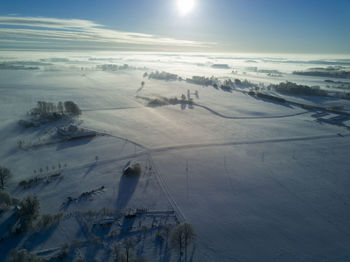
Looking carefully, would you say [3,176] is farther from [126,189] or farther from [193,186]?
[193,186]

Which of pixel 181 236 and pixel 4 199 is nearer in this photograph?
pixel 181 236

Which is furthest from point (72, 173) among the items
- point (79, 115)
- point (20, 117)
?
point (20, 117)

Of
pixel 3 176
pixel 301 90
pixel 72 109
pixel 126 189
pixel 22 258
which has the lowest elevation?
pixel 126 189

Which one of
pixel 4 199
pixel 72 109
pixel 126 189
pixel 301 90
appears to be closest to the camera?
pixel 4 199

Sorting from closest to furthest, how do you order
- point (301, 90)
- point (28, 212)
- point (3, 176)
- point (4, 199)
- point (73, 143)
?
point (28, 212), point (4, 199), point (3, 176), point (73, 143), point (301, 90)

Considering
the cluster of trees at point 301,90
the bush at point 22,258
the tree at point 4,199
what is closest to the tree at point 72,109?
the tree at point 4,199

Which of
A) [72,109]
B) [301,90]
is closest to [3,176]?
[72,109]

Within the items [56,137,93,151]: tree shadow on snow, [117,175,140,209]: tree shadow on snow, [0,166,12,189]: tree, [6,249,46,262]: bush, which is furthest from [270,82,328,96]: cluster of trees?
[6,249,46,262]: bush
